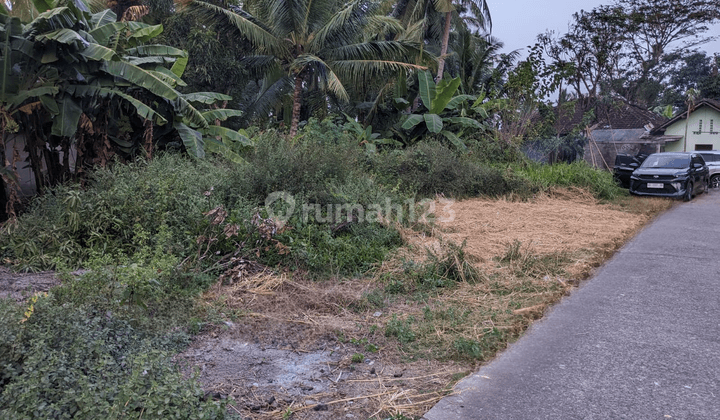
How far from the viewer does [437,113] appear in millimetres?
17062

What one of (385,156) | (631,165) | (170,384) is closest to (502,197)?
(385,156)

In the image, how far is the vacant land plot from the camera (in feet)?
11.5

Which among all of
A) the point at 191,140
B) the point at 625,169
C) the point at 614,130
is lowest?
the point at 625,169

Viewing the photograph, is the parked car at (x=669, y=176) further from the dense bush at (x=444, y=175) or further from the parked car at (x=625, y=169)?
the dense bush at (x=444, y=175)

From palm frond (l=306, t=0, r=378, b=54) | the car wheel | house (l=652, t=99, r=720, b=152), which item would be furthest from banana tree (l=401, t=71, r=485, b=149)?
house (l=652, t=99, r=720, b=152)

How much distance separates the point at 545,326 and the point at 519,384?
1.30m

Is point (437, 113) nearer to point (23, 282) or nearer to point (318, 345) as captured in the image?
point (23, 282)

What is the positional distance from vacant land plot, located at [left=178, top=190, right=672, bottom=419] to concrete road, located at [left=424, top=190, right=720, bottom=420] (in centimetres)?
23

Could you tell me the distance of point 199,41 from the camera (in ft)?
52.6

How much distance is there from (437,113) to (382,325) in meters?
13.3

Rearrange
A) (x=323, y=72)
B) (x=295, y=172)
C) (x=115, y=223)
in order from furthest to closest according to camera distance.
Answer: (x=323, y=72) → (x=295, y=172) → (x=115, y=223)

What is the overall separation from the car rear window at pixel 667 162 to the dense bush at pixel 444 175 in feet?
16.5

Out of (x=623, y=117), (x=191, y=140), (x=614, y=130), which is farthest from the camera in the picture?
(x=623, y=117)

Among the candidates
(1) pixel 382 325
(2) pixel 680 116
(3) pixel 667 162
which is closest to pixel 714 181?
(3) pixel 667 162
